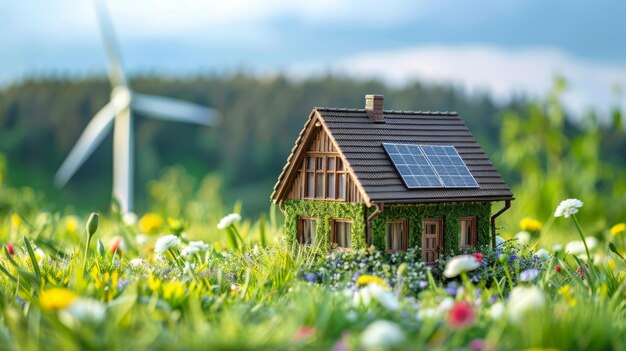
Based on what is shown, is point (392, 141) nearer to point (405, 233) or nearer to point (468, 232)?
point (405, 233)

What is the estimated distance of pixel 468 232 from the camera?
10555mm

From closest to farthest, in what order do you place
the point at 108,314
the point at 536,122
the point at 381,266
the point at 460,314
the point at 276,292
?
the point at 460,314, the point at 108,314, the point at 276,292, the point at 381,266, the point at 536,122

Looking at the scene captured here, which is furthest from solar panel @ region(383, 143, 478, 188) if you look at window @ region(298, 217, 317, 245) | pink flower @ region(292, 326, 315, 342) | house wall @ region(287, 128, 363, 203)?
pink flower @ region(292, 326, 315, 342)

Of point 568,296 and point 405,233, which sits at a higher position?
point 405,233

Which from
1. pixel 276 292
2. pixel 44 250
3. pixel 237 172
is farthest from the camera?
pixel 237 172

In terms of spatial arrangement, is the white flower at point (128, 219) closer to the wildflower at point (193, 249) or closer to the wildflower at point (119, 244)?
the wildflower at point (119, 244)

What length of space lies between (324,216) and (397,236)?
86cm

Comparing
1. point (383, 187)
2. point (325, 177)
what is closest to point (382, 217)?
point (383, 187)

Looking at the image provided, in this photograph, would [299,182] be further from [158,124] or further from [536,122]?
[158,124]

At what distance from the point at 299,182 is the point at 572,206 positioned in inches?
121

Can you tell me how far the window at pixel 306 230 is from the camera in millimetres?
10281

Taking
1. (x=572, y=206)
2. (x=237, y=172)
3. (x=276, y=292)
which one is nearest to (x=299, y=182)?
(x=276, y=292)

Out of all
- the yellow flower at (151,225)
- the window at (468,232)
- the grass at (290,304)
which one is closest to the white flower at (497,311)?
the grass at (290,304)

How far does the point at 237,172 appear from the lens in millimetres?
42812
